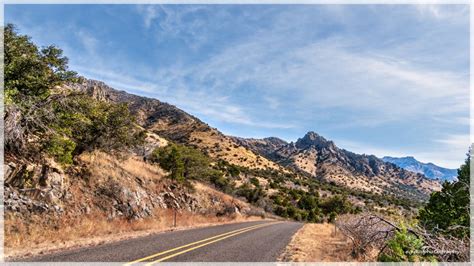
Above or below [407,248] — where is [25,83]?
above

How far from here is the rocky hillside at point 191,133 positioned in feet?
371

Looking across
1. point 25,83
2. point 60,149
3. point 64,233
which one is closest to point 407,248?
point 64,233

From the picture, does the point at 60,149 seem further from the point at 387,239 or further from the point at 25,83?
the point at 387,239

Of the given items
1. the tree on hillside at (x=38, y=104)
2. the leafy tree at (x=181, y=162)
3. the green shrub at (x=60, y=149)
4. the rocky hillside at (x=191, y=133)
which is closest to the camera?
the tree on hillside at (x=38, y=104)

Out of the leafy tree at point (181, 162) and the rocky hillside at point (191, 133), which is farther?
the rocky hillside at point (191, 133)

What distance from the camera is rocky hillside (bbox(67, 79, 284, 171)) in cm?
11306

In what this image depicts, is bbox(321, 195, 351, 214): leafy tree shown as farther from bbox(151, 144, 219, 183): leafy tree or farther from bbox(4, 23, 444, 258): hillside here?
bbox(4, 23, 444, 258): hillside

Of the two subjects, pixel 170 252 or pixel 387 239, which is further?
pixel 170 252

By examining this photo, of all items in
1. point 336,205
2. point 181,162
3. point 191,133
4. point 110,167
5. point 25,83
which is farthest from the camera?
point 191,133

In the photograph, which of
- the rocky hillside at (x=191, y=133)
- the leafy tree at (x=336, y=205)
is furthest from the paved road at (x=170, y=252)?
the rocky hillside at (x=191, y=133)

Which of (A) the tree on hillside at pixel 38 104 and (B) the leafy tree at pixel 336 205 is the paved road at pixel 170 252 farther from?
(B) the leafy tree at pixel 336 205

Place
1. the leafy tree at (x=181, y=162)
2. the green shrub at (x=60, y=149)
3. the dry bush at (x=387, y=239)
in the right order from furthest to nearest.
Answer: the leafy tree at (x=181, y=162), the green shrub at (x=60, y=149), the dry bush at (x=387, y=239)

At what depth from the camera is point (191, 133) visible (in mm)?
128500

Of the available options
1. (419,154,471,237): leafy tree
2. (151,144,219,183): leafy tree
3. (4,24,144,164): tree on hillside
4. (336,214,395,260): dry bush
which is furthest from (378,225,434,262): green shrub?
(151,144,219,183): leafy tree
